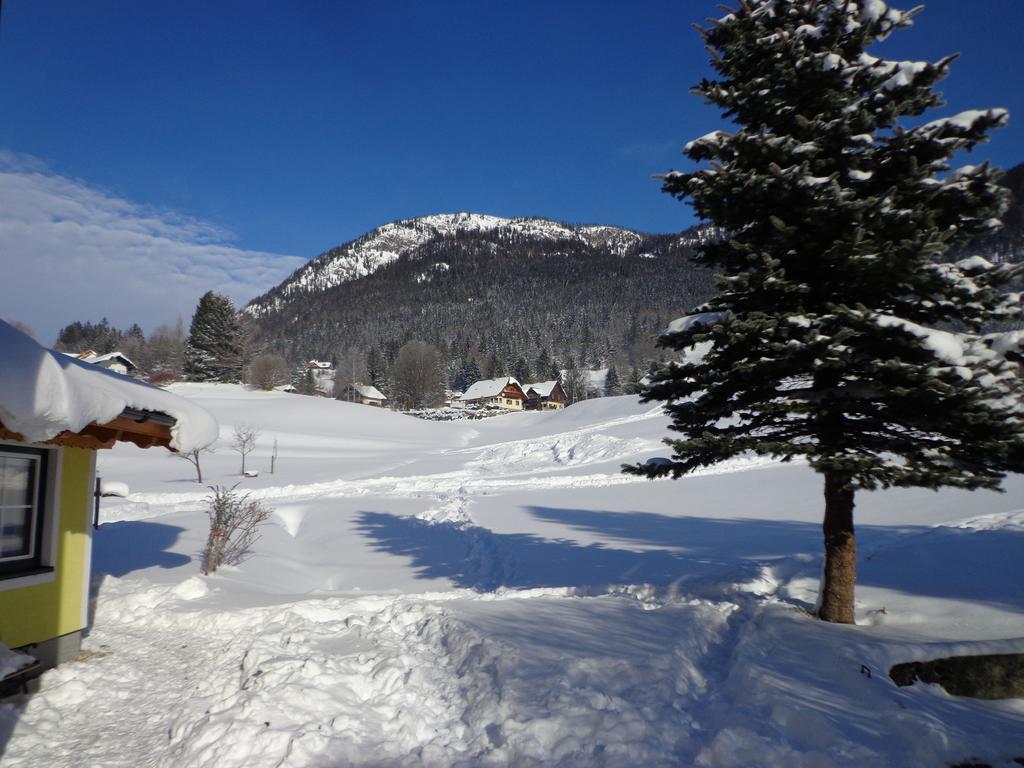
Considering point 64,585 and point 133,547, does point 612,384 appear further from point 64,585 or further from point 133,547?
point 64,585

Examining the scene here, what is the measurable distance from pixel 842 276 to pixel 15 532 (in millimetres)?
7946

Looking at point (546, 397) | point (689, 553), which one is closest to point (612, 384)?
point (546, 397)

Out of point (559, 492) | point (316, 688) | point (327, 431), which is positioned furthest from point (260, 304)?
point (316, 688)

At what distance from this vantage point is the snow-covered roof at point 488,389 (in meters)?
79.1

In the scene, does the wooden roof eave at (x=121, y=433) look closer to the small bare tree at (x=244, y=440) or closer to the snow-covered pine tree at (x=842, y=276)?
the snow-covered pine tree at (x=842, y=276)

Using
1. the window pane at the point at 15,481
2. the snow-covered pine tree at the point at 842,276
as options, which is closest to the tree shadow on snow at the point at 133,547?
the window pane at the point at 15,481

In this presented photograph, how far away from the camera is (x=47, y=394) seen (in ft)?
10.5

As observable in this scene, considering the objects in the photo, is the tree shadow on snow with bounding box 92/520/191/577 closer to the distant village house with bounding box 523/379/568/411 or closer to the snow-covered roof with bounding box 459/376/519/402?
the snow-covered roof with bounding box 459/376/519/402

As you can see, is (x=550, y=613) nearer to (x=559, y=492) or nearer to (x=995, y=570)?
(x=995, y=570)

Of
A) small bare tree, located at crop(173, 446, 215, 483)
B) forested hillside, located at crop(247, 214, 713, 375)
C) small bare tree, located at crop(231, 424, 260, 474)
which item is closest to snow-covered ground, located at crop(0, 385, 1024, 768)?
small bare tree, located at crop(173, 446, 215, 483)

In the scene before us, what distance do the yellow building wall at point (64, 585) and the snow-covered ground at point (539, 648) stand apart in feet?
1.34

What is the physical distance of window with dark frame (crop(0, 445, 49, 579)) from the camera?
448 cm

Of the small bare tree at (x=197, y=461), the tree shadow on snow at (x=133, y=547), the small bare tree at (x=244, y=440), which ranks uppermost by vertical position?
the small bare tree at (x=244, y=440)

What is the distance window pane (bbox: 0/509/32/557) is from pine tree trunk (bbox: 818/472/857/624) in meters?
7.56
